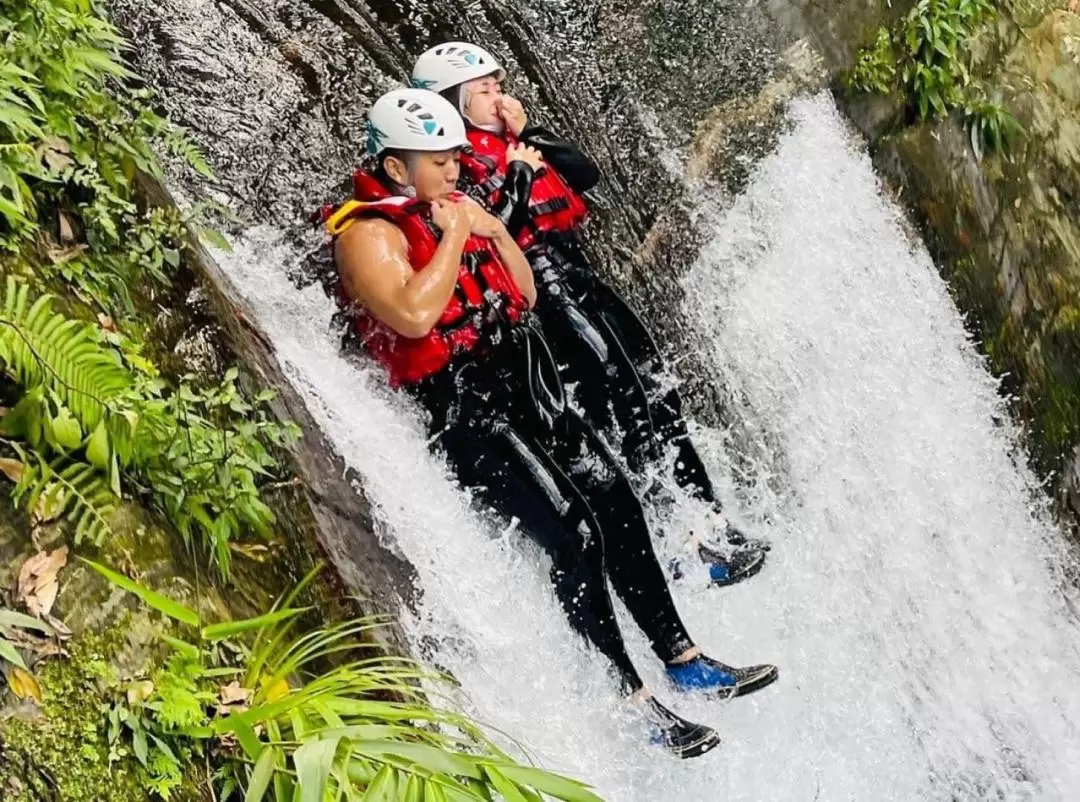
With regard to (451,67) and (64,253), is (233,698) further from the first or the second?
(451,67)

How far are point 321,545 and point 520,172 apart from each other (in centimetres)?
148

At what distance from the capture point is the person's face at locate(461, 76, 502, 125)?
3607 mm

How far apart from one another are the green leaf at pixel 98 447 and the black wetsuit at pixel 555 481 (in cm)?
120

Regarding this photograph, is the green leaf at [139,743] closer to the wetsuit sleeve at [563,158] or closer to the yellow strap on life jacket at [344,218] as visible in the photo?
the yellow strap on life jacket at [344,218]

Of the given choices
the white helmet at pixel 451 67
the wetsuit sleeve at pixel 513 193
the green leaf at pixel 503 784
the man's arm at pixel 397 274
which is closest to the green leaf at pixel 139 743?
the green leaf at pixel 503 784

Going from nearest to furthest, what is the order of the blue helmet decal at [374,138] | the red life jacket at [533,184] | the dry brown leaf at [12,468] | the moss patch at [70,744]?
the moss patch at [70,744] → the dry brown leaf at [12,468] → the blue helmet decal at [374,138] → the red life jacket at [533,184]

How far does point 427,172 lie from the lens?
10.5 feet

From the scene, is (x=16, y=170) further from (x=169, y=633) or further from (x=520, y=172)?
(x=520, y=172)

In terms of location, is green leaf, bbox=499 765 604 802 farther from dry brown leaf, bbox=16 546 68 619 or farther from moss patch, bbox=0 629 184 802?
dry brown leaf, bbox=16 546 68 619

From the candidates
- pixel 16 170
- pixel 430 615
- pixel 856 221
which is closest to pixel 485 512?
pixel 430 615

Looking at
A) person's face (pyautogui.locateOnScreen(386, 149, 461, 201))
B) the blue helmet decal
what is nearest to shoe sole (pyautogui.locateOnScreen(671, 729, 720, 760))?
person's face (pyautogui.locateOnScreen(386, 149, 461, 201))

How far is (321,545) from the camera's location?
2820mm

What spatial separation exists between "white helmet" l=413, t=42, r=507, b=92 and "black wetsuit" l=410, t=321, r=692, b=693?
0.92 metres

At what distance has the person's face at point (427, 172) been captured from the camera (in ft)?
10.5
